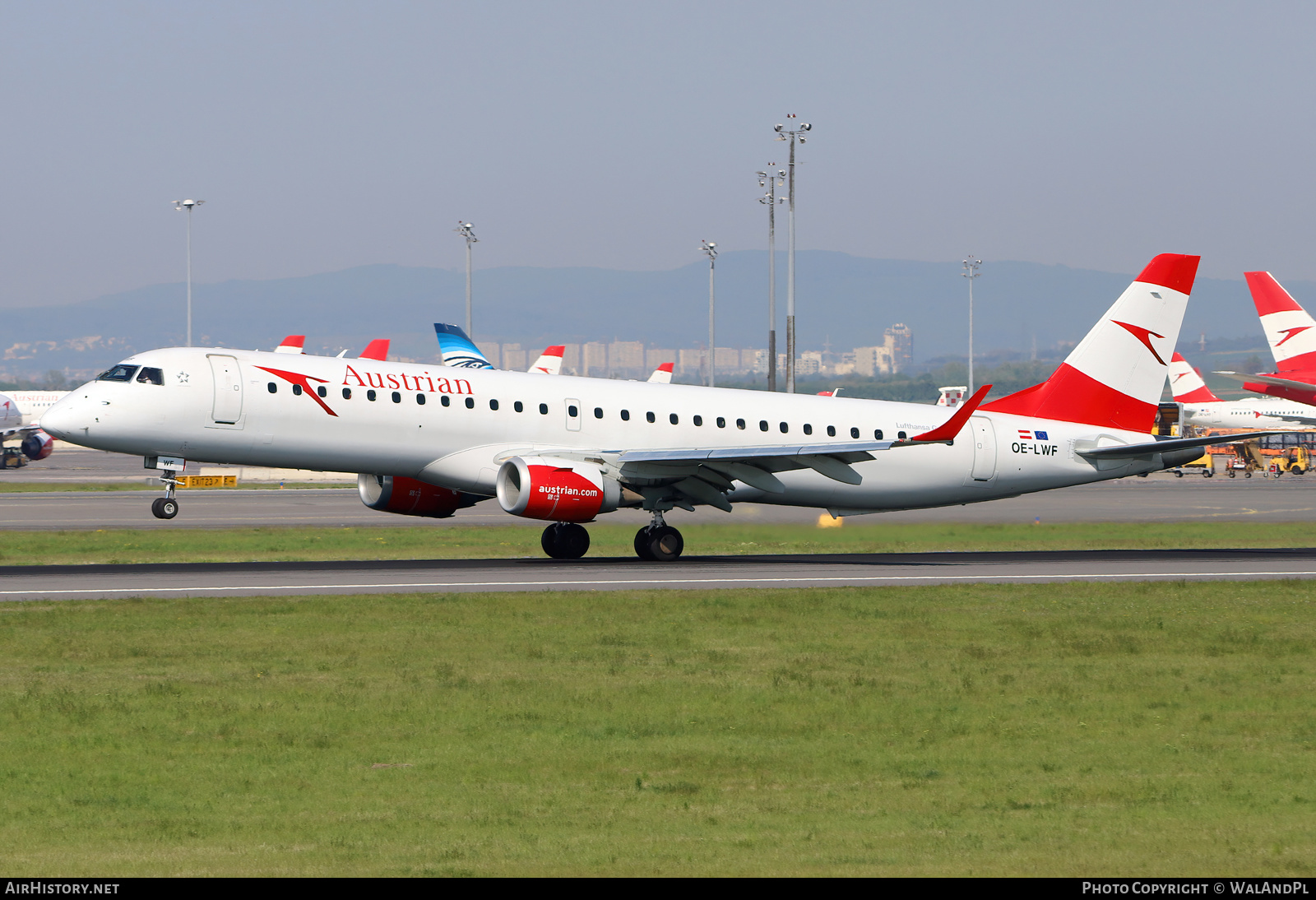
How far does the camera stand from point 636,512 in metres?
49.9

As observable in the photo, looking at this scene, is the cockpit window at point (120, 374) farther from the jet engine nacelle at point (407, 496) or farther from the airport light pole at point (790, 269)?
the airport light pole at point (790, 269)

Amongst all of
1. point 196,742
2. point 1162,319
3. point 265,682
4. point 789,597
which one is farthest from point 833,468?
point 196,742

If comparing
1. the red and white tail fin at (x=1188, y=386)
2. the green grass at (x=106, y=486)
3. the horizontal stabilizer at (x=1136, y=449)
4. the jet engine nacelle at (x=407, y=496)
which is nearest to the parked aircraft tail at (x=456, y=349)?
the jet engine nacelle at (x=407, y=496)

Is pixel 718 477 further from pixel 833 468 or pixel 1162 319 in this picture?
pixel 1162 319

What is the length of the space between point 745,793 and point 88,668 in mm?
9697

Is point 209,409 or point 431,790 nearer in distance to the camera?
point 431,790

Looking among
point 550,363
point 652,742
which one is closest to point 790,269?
point 550,363

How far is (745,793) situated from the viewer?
1181 centimetres

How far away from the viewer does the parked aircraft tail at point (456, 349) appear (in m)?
49.7

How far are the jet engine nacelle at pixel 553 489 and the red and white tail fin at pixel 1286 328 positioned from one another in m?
23.7

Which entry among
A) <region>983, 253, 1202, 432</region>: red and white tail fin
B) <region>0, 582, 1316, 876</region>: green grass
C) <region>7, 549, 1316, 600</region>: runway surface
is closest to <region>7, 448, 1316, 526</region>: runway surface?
<region>7, 549, 1316, 600</region>: runway surface

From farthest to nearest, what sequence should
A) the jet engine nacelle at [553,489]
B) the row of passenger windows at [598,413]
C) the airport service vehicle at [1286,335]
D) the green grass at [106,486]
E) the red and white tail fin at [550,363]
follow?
1. the green grass at [106,486]
2. the red and white tail fin at [550,363]
3. the airport service vehicle at [1286,335]
4. the row of passenger windows at [598,413]
5. the jet engine nacelle at [553,489]

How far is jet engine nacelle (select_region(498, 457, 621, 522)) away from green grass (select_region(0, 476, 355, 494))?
42.2 meters

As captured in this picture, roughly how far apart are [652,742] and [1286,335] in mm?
37004
